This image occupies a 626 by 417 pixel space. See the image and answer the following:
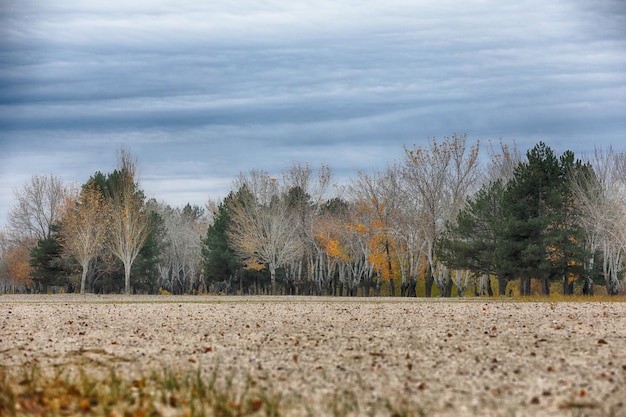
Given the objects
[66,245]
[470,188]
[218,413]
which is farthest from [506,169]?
[218,413]

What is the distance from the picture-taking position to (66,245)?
52156 millimetres

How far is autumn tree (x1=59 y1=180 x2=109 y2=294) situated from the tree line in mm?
126

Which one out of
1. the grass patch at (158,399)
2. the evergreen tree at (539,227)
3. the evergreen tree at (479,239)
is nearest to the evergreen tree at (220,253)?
the evergreen tree at (479,239)

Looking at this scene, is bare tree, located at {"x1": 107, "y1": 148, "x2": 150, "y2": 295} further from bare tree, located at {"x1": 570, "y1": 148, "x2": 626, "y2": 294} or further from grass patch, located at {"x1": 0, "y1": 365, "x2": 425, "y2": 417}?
grass patch, located at {"x1": 0, "y1": 365, "x2": 425, "y2": 417}

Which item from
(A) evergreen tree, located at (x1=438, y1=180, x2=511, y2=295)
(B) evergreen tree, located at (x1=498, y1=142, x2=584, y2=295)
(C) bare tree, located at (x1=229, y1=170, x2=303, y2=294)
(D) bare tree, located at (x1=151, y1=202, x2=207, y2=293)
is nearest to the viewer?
(B) evergreen tree, located at (x1=498, y1=142, x2=584, y2=295)

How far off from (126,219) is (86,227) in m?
3.85

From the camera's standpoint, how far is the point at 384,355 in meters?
11.1

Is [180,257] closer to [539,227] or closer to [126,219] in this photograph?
[126,219]

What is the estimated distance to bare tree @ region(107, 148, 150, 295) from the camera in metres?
46.3

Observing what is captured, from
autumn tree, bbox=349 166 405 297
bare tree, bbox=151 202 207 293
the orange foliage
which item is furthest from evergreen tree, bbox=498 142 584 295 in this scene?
the orange foliage

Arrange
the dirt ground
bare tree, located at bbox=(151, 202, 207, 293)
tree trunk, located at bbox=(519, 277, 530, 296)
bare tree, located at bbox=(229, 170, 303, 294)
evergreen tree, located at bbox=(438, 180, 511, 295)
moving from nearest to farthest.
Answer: the dirt ground < tree trunk, located at bbox=(519, 277, 530, 296) < evergreen tree, located at bbox=(438, 180, 511, 295) < bare tree, located at bbox=(229, 170, 303, 294) < bare tree, located at bbox=(151, 202, 207, 293)

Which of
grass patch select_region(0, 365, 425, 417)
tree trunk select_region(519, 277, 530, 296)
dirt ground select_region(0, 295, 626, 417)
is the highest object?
tree trunk select_region(519, 277, 530, 296)

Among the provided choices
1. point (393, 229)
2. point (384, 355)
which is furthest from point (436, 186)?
point (384, 355)

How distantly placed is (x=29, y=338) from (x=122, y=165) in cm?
3723
